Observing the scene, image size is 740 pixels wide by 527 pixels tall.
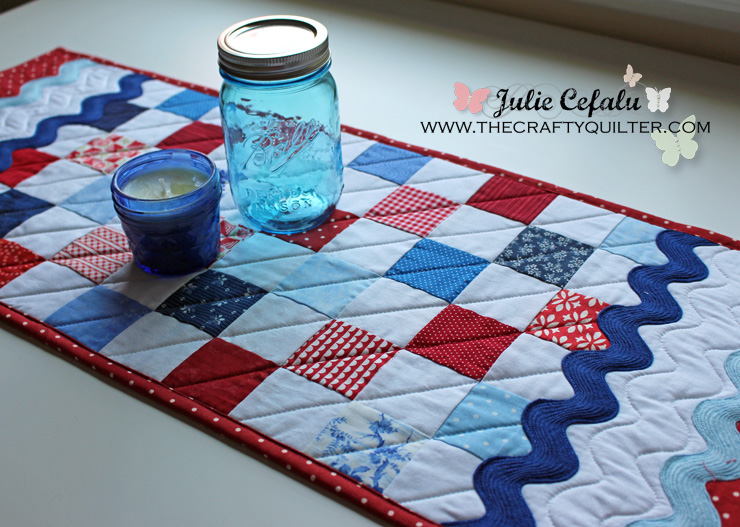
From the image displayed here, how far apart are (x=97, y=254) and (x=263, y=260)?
18 centimetres

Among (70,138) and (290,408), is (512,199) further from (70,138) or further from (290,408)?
(70,138)

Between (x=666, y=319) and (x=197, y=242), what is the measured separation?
1.49ft

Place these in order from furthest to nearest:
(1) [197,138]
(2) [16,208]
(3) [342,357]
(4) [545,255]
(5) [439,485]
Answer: (1) [197,138] < (2) [16,208] < (4) [545,255] < (3) [342,357] < (5) [439,485]

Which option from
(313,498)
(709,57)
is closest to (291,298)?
(313,498)

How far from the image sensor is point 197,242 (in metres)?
0.73

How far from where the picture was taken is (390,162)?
90 cm

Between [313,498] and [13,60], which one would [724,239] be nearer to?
[313,498]

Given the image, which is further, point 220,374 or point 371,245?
point 371,245

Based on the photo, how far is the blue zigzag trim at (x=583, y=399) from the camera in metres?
0.53

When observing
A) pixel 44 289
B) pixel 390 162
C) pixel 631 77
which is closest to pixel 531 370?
pixel 390 162

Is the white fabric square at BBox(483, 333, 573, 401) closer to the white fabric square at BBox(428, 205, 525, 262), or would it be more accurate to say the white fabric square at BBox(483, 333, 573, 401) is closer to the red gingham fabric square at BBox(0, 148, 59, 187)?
the white fabric square at BBox(428, 205, 525, 262)

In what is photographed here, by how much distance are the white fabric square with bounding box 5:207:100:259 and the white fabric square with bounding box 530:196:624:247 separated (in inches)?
19.8

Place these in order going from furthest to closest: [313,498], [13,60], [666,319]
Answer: [13,60] → [666,319] → [313,498]

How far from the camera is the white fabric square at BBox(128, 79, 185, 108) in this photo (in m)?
1.04
